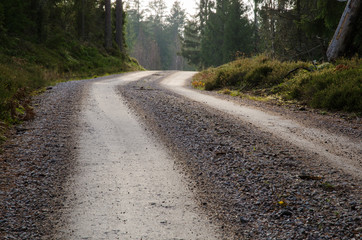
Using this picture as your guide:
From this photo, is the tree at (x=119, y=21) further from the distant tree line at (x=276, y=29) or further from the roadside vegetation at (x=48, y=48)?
the distant tree line at (x=276, y=29)

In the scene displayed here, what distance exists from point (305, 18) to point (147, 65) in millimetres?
66904

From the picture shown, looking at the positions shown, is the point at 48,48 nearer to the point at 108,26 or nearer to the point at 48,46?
the point at 48,46

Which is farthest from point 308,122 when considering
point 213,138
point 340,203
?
point 340,203

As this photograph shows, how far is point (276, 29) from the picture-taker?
845 inches

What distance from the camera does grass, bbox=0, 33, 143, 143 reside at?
7934mm

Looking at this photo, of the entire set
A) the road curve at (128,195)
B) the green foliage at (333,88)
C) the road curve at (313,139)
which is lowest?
the road curve at (128,195)

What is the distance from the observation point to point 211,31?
1861 inches

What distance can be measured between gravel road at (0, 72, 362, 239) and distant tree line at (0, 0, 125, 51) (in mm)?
15035

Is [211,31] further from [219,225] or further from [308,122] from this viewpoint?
[219,225]

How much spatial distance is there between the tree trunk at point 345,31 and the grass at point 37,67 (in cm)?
1168

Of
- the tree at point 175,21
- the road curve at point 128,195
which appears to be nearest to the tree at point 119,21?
the road curve at point 128,195

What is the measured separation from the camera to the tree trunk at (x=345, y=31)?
11.9m

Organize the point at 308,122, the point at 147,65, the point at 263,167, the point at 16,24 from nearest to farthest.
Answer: the point at 263,167, the point at 308,122, the point at 16,24, the point at 147,65

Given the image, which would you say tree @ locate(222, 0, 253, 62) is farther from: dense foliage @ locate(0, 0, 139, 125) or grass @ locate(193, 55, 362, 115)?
grass @ locate(193, 55, 362, 115)
